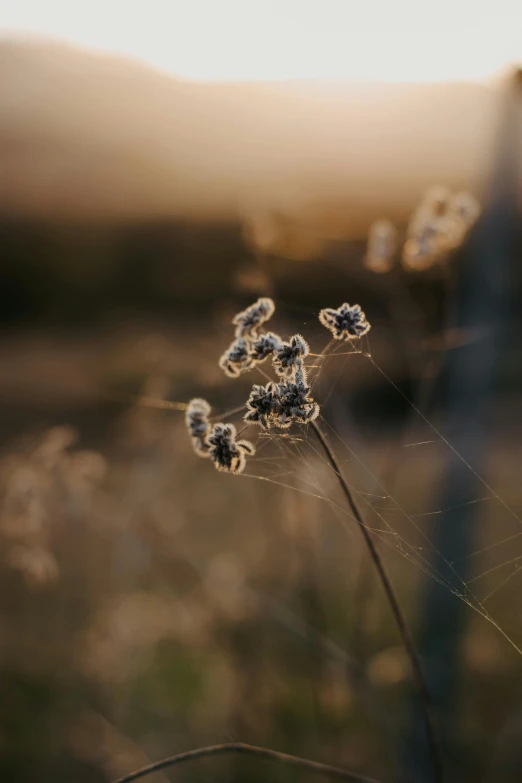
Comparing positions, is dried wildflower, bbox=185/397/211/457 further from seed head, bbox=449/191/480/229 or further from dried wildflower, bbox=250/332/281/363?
seed head, bbox=449/191/480/229

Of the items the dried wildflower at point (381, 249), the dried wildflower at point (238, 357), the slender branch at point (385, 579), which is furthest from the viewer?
the dried wildflower at point (381, 249)

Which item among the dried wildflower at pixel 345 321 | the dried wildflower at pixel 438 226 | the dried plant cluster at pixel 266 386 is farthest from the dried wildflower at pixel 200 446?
the dried wildflower at pixel 438 226

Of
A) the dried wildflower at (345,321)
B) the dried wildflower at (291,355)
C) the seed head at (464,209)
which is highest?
the seed head at (464,209)

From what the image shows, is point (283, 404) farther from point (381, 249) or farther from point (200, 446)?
point (381, 249)

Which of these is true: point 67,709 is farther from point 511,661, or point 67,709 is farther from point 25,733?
point 511,661

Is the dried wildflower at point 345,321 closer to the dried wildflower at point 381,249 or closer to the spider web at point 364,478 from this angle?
the spider web at point 364,478

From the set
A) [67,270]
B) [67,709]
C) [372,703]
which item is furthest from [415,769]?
[67,270]

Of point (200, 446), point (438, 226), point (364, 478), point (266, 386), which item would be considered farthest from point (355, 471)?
point (266, 386)
